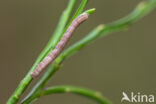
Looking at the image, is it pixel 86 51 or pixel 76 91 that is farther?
pixel 86 51

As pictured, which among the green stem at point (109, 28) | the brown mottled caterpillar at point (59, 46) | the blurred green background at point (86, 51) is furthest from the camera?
the blurred green background at point (86, 51)

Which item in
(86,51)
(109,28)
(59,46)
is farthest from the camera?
(86,51)

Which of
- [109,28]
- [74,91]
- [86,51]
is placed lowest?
[74,91]

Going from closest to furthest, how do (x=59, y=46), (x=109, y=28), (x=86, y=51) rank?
(x=59, y=46)
(x=109, y=28)
(x=86, y=51)

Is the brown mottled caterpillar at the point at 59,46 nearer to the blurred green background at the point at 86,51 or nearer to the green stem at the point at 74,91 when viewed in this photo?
the green stem at the point at 74,91

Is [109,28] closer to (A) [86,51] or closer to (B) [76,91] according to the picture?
(B) [76,91]

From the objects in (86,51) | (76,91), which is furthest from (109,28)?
(86,51)

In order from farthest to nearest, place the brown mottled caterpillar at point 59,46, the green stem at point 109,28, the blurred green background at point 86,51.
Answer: the blurred green background at point 86,51
the green stem at point 109,28
the brown mottled caterpillar at point 59,46

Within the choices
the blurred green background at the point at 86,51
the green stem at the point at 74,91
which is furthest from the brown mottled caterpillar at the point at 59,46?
the blurred green background at the point at 86,51

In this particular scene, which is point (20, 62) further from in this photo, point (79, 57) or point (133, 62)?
point (133, 62)
